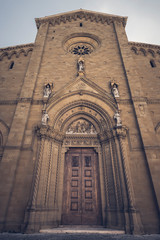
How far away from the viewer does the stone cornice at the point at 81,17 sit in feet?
48.3

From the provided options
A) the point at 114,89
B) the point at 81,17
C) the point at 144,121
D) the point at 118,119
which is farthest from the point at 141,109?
the point at 81,17

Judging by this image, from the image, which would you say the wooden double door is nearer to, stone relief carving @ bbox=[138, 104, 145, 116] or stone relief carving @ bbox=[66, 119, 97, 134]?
stone relief carving @ bbox=[66, 119, 97, 134]

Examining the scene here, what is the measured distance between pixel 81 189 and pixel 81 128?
344 centimetres

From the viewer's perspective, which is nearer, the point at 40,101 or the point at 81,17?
the point at 40,101

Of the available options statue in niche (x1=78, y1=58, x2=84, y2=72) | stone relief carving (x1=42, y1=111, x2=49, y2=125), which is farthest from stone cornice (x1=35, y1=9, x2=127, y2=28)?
stone relief carving (x1=42, y1=111, x2=49, y2=125)

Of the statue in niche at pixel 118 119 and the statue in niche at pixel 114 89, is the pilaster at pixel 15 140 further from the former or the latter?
the statue in niche at pixel 114 89

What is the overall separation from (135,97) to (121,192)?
553cm

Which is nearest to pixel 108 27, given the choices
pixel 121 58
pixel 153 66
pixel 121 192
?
pixel 121 58

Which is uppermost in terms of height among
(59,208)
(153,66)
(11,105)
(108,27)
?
(108,27)

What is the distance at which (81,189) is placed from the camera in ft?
23.9

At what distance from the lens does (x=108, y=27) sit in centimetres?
1434

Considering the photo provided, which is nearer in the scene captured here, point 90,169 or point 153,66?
point 90,169

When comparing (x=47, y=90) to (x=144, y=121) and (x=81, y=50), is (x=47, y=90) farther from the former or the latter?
(x=81, y=50)

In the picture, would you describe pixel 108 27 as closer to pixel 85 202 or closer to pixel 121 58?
pixel 121 58
